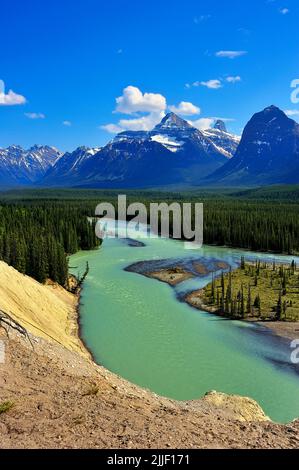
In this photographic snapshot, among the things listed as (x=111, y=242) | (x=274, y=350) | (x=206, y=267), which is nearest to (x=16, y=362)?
(x=274, y=350)

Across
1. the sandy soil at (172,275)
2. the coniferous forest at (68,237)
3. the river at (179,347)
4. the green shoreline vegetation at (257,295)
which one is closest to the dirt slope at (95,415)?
the river at (179,347)

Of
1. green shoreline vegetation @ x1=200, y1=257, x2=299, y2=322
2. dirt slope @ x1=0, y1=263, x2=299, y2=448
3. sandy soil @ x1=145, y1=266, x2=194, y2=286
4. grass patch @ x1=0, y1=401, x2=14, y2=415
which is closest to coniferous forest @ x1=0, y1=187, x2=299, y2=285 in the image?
sandy soil @ x1=145, y1=266, x2=194, y2=286

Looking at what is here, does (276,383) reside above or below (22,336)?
below

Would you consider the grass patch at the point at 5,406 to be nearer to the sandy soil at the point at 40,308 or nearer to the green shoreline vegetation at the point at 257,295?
the sandy soil at the point at 40,308

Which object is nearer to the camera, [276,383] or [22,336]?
[22,336]

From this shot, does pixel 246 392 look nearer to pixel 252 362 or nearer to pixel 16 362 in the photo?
pixel 252 362

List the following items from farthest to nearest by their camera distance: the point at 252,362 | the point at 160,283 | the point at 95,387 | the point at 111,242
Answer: the point at 111,242, the point at 160,283, the point at 252,362, the point at 95,387
